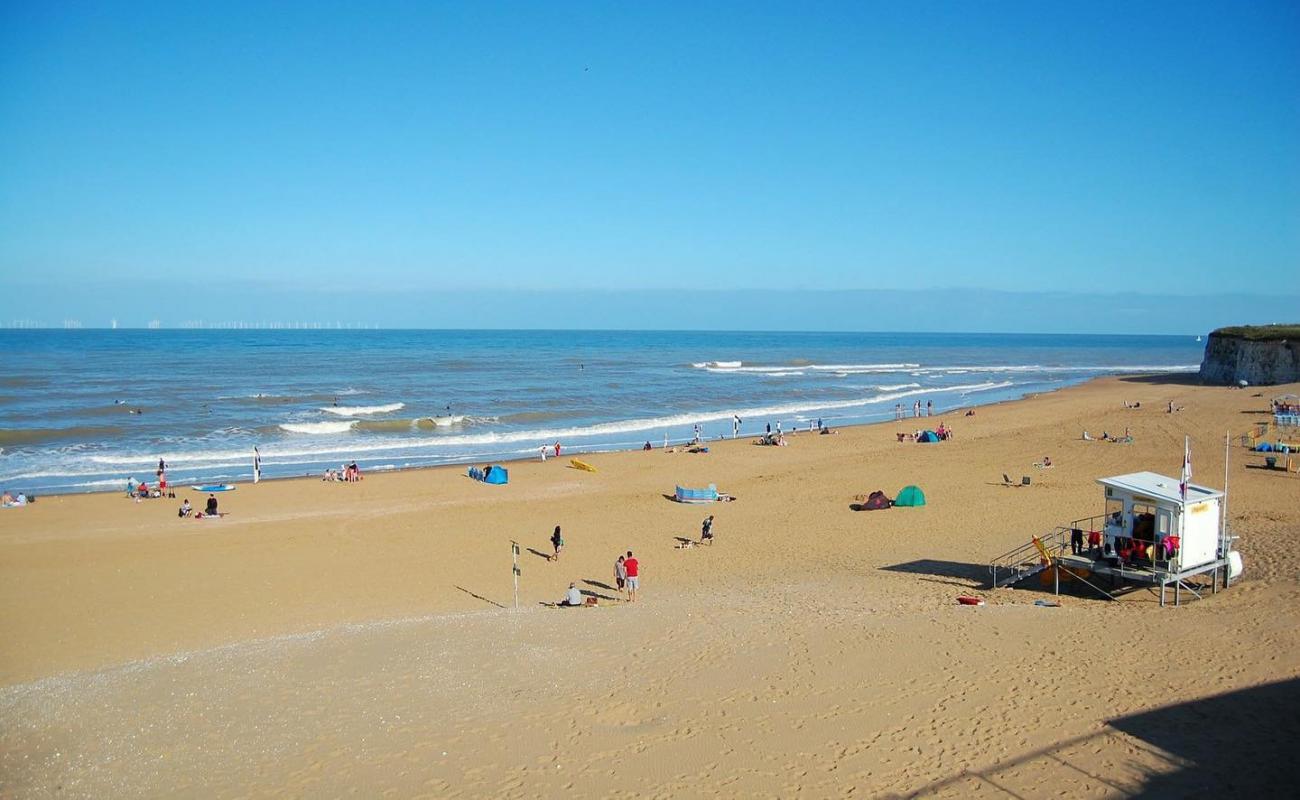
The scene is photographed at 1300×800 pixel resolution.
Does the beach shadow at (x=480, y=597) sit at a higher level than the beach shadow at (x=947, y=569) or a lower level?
lower

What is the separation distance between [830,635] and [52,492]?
1027 inches

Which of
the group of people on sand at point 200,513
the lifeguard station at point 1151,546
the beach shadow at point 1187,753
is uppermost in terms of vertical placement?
the lifeguard station at point 1151,546

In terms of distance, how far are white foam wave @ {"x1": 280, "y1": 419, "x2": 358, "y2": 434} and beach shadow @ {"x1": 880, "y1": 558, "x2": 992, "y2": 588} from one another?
3202cm

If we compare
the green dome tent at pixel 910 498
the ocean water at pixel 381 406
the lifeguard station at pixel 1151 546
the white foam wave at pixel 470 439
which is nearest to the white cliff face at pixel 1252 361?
the ocean water at pixel 381 406

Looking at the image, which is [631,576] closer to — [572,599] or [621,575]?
[621,575]

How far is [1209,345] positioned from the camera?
61938 mm

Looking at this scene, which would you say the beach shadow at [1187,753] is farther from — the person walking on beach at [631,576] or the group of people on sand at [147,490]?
the group of people on sand at [147,490]

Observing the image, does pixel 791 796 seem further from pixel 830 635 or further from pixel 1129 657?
pixel 1129 657

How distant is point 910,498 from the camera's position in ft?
77.2

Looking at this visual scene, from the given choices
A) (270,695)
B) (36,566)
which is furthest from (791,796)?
(36,566)

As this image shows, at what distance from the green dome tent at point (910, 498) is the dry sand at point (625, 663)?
34 centimetres

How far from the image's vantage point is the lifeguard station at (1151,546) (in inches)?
571

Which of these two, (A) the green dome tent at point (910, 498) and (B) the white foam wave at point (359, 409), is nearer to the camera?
(A) the green dome tent at point (910, 498)

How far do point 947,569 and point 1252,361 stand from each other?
50.0 metres
